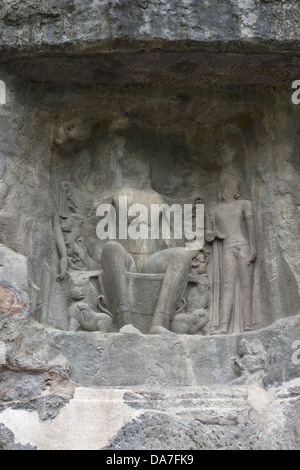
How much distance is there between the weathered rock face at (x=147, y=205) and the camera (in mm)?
4781

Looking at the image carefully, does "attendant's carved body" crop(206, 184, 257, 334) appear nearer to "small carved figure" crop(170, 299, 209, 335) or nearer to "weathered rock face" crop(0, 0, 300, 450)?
"weathered rock face" crop(0, 0, 300, 450)

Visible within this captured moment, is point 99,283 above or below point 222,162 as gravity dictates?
below

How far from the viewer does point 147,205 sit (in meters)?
6.11

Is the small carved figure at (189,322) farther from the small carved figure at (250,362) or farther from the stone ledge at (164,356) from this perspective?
the small carved figure at (250,362)

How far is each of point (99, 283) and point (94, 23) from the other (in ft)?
6.34

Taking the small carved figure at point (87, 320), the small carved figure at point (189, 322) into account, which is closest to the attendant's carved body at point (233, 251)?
the small carved figure at point (189, 322)

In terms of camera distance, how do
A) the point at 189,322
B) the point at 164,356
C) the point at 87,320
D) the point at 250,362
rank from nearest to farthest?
the point at 250,362
the point at 164,356
the point at 87,320
the point at 189,322

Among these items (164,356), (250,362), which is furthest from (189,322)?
(250,362)

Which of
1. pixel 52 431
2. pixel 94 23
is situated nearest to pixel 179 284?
pixel 52 431

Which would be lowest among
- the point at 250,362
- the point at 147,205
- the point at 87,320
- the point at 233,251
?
the point at 250,362

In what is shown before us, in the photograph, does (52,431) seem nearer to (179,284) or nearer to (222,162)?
(179,284)

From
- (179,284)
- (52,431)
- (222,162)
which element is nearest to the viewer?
(52,431)

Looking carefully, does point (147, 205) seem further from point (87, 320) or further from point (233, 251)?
point (87, 320)

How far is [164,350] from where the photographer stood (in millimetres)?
5320
